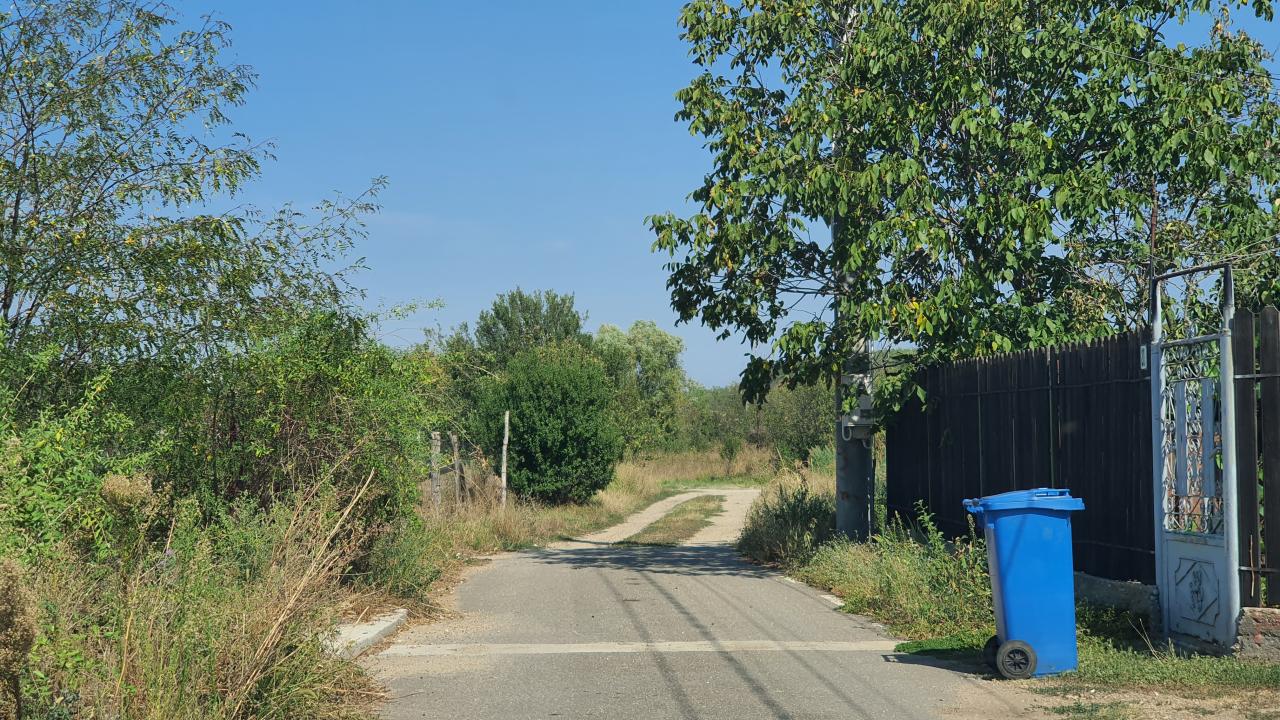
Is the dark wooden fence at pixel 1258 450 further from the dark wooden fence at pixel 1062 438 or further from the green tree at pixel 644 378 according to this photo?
the green tree at pixel 644 378

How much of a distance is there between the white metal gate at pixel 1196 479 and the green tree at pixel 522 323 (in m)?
43.9

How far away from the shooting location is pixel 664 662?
896 centimetres

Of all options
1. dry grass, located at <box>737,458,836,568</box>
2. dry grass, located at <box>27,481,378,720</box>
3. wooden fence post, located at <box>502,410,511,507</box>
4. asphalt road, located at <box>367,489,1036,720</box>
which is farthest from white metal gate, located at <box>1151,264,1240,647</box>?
wooden fence post, located at <box>502,410,511,507</box>

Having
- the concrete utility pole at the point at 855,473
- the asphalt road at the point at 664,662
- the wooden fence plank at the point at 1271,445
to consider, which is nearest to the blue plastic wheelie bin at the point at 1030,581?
the asphalt road at the point at 664,662

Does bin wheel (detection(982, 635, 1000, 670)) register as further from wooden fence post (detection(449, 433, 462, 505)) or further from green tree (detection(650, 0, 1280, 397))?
wooden fence post (detection(449, 433, 462, 505))

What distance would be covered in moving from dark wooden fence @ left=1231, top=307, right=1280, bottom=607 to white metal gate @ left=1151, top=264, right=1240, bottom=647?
0.28 feet

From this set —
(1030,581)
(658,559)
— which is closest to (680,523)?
(658,559)

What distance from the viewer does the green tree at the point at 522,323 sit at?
172 feet

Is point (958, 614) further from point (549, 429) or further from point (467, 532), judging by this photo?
point (549, 429)

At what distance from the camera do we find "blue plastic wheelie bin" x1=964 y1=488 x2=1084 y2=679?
8.24m

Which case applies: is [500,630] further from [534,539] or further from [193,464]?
[534,539]

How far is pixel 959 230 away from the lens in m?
14.4

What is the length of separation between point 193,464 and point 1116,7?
1201cm

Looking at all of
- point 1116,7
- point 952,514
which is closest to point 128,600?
point 952,514
